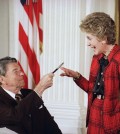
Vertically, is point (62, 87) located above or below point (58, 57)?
below

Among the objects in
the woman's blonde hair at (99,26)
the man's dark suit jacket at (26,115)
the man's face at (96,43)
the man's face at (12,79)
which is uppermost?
the woman's blonde hair at (99,26)

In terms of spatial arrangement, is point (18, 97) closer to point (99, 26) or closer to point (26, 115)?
point (26, 115)

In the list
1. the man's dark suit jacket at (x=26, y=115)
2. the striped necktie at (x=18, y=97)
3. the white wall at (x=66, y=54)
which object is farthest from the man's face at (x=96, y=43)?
the white wall at (x=66, y=54)

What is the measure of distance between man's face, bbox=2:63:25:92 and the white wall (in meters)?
0.73

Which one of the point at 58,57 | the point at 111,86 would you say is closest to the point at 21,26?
the point at 58,57

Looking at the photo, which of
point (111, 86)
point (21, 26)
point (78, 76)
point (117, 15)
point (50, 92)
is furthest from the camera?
point (117, 15)

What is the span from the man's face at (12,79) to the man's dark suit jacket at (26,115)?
0.21 feet

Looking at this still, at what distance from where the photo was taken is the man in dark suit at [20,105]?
1856mm

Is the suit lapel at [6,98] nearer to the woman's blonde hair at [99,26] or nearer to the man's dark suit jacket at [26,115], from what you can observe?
the man's dark suit jacket at [26,115]

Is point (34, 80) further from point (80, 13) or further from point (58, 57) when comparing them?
point (80, 13)

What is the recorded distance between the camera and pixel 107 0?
293 centimetres

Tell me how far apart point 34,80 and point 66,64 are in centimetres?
32

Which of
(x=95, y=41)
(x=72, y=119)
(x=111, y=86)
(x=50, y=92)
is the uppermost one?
(x=95, y=41)

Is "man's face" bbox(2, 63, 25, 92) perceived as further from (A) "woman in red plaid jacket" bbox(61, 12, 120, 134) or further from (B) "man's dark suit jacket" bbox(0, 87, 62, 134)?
(A) "woman in red plaid jacket" bbox(61, 12, 120, 134)
